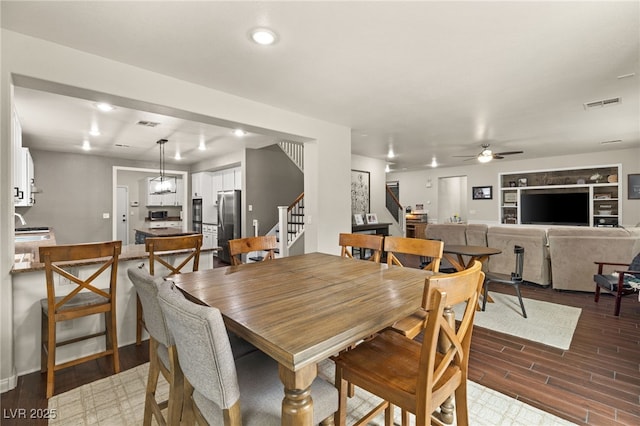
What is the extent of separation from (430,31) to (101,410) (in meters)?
3.28

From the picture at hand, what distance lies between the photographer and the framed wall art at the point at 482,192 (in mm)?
8336

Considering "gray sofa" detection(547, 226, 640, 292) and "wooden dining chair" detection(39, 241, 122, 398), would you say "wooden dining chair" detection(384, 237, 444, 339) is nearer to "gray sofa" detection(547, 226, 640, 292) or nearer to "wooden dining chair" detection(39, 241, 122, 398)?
"wooden dining chair" detection(39, 241, 122, 398)

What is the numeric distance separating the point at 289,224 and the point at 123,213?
5983 millimetres

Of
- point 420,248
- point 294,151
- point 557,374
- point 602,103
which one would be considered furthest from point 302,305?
point 294,151

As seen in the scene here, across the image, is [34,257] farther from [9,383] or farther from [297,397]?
[297,397]

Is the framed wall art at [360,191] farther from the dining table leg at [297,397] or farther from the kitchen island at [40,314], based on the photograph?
the dining table leg at [297,397]

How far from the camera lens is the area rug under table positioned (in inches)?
113

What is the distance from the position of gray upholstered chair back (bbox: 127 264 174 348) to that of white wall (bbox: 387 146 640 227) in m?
8.85

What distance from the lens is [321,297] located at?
4.77 feet

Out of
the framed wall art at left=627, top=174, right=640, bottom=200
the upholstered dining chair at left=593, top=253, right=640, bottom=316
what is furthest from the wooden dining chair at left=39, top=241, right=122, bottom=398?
the framed wall art at left=627, top=174, right=640, bottom=200

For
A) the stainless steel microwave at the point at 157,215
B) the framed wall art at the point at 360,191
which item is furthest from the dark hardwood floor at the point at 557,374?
the stainless steel microwave at the point at 157,215

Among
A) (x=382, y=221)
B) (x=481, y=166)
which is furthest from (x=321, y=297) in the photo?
(x=481, y=166)

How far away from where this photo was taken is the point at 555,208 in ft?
24.7

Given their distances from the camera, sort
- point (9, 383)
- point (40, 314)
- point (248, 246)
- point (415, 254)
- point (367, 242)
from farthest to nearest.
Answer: point (367, 242)
point (248, 246)
point (40, 314)
point (415, 254)
point (9, 383)
